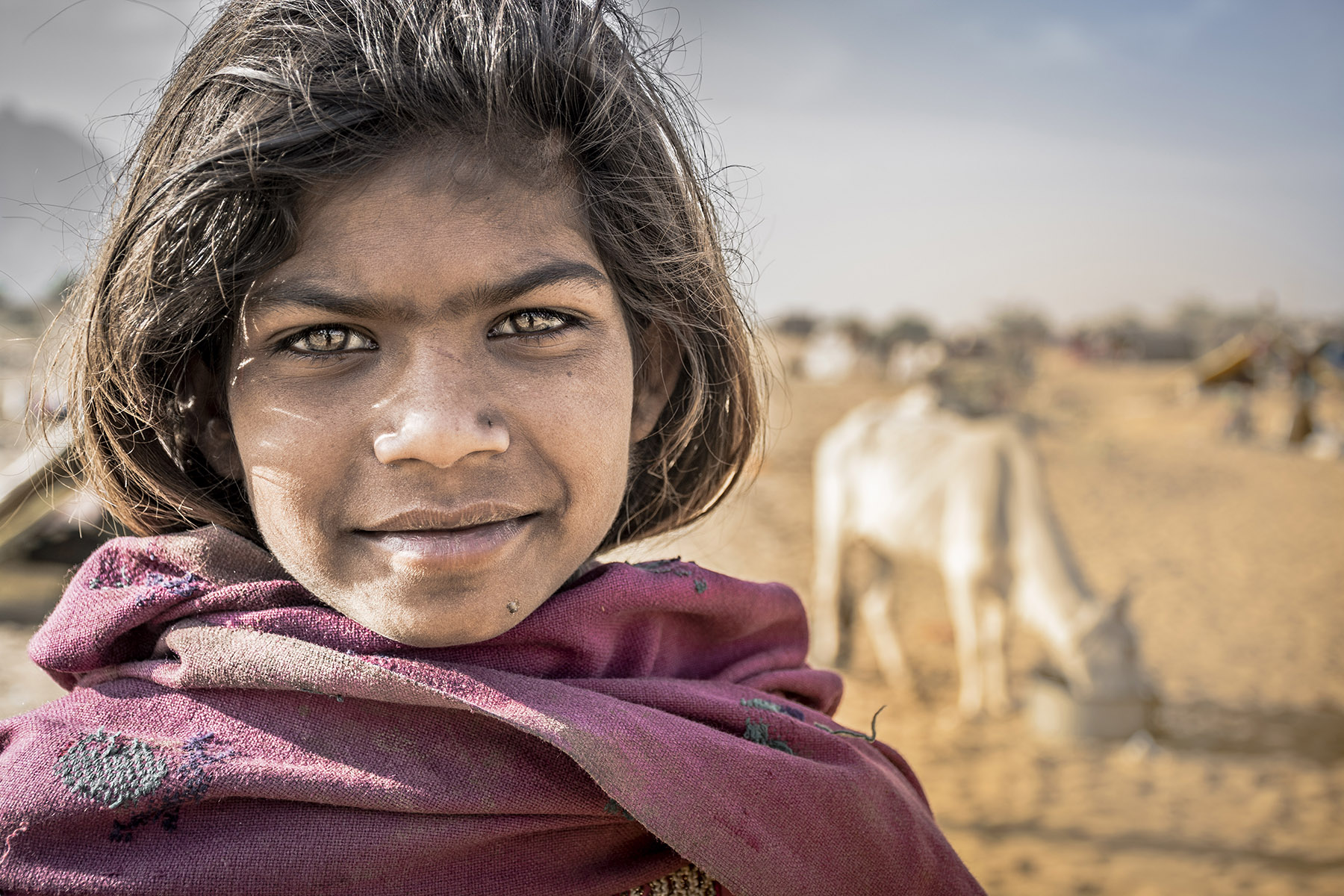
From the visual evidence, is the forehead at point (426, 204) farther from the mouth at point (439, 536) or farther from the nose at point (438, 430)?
the mouth at point (439, 536)

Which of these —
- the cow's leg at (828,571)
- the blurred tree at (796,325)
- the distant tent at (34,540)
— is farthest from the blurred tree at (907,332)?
the distant tent at (34,540)

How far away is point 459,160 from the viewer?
1121 mm

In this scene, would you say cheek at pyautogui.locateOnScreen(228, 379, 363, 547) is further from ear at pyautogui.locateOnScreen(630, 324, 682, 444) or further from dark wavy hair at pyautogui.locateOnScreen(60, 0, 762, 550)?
ear at pyautogui.locateOnScreen(630, 324, 682, 444)

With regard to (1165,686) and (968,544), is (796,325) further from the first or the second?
(968,544)

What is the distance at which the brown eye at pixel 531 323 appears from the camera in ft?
3.73

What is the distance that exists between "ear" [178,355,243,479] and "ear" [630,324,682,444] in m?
0.59

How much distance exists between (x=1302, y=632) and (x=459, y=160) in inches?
408

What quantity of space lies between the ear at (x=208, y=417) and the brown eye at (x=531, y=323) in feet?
1.47

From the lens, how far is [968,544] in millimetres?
7145

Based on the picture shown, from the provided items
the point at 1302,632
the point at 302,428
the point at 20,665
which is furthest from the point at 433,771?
the point at 1302,632

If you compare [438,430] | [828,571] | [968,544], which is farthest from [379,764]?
[828,571]

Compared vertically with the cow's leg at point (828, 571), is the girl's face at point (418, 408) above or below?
above

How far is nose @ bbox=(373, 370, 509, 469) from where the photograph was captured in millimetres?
1000

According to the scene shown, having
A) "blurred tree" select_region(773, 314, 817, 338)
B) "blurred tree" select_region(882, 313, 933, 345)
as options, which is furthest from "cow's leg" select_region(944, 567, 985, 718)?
"blurred tree" select_region(773, 314, 817, 338)
